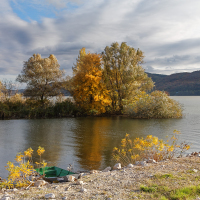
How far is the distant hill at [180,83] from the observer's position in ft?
373

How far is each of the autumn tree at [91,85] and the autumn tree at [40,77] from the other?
195 inches

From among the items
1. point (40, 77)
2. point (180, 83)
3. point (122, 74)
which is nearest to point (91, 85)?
point (122, 74)

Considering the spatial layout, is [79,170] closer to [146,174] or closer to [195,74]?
[146,174]

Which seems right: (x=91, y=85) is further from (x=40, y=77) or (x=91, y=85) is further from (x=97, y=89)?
(x=40, y=77)

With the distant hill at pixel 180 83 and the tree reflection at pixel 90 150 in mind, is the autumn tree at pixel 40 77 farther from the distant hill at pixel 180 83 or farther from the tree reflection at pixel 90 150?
the distant hill at pixel 180 83

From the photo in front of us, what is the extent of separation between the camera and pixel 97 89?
1270 inches

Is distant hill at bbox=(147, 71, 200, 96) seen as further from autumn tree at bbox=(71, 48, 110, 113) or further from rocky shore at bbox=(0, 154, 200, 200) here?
rocky shore at bbox=(0, 154, 200, 200)

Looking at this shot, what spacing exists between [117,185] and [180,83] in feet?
446

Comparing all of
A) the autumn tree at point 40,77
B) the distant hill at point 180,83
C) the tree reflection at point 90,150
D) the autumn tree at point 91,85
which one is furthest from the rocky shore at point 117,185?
the distant hill at point 180,83

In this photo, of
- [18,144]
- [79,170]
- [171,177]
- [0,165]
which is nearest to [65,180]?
[79,170]

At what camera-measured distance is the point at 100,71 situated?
32.4 meters

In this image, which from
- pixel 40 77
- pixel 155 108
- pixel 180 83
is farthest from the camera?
pixel 180 83

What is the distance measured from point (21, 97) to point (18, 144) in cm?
2386

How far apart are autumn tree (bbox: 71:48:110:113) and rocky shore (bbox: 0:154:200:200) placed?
2448 centimetres
